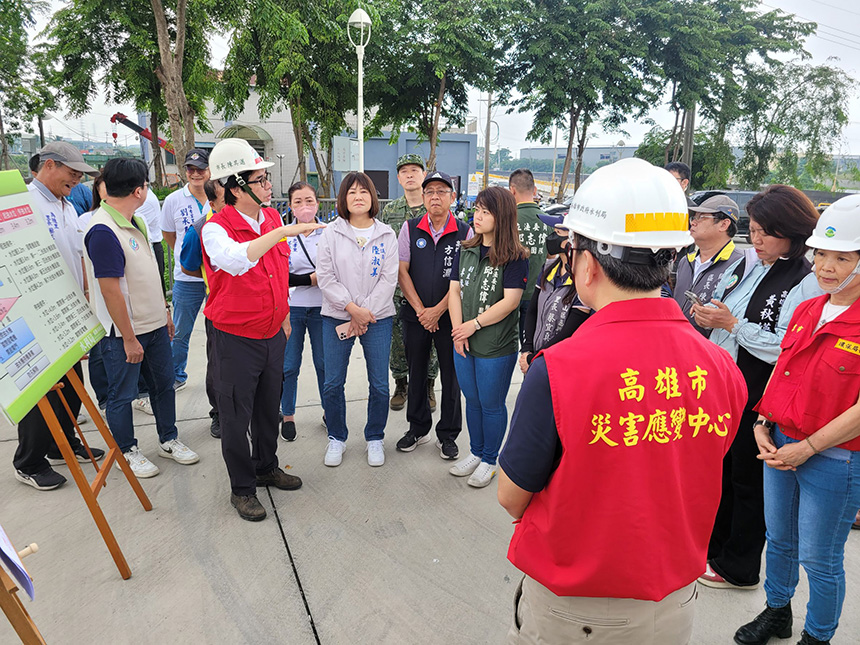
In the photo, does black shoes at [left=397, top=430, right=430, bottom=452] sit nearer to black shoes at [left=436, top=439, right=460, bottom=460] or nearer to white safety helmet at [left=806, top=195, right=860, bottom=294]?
black shoes at [left=436, top=439, right=460, bottom=460]

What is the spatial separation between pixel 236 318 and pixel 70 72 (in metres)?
17.6

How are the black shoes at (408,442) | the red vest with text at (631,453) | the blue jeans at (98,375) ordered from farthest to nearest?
the blue jeans at (98,375) → the black shoes at (408,442) → the red vest with text at (631,453)

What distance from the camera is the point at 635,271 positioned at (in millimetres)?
1167

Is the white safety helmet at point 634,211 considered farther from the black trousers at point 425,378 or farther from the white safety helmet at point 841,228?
the black trousers at point 425,378

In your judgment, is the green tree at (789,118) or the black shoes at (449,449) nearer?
the black shoes at (449,449)

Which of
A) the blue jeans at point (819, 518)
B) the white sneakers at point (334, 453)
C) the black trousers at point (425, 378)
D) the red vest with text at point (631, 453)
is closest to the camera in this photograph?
the red vest with text at point (631, 453)

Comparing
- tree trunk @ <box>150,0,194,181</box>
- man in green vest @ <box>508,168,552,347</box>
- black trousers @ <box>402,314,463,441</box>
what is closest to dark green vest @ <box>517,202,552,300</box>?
man in green vest @ <box>508,168,552,347</box>

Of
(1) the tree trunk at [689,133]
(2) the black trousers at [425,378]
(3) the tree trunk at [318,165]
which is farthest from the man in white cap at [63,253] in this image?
(1) the tree trunk at [689,133]

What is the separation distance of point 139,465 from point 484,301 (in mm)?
2369

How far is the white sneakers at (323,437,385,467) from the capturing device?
3.67m

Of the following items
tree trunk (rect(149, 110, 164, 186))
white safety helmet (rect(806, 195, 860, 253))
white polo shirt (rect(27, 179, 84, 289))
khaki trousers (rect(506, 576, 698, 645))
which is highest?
tree trunk (rect(149, 110, 164, 186))

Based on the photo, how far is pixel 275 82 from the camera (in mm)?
15375

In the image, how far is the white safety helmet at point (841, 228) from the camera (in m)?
1.82

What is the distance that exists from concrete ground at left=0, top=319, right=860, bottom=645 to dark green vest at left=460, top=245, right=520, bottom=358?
90 cm
